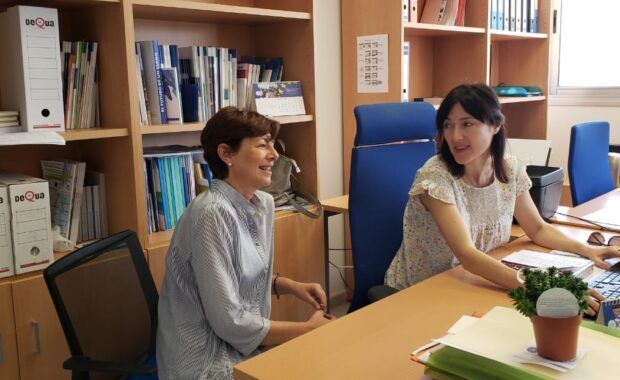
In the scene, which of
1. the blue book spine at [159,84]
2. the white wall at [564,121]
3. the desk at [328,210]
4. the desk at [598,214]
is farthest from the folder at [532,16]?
the blue book spine at [159,84]

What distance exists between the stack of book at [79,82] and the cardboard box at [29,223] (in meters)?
0.32

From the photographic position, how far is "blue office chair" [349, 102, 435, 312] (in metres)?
2.02

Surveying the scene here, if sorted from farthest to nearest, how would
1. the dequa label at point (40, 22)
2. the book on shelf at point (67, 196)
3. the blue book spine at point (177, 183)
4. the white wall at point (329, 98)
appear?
the white wall at point (329, 98) → the blue book spine at point (177, 183) → the book on shelf at point (67, 196) → the dequa label at point (40, 22)

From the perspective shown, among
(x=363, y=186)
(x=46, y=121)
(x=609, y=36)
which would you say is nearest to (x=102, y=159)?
(x=46, y=121)

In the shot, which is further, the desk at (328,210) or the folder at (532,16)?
the folder at (532,16)

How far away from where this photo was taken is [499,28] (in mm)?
3904

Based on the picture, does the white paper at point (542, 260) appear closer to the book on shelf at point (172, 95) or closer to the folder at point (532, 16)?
the book on shelf at point (172, 95)

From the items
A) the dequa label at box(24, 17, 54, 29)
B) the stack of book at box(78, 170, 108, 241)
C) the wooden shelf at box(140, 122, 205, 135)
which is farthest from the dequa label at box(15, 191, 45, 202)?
the dequa label at box(24, 17, 54, 29)

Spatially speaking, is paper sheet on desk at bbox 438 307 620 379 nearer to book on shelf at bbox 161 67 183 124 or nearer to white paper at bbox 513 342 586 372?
white paper at bbox 513 342 586 372

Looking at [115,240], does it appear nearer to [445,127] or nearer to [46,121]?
[46,121]

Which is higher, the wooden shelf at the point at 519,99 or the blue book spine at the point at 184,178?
the wooden shelf at the point at 519,99

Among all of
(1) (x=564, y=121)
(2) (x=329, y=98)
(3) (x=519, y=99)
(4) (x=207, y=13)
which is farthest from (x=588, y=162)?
(4) (x=207, y=13)

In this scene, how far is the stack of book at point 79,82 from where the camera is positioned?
2.17 meters

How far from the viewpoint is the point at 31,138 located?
74.7 inches
